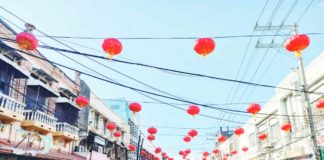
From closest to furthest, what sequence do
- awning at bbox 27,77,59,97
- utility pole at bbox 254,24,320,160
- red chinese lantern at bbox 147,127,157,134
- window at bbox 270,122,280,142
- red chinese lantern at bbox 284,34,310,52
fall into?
red chinese lantern at bbox 284,34,310,52 → utility pole at bbox 254,24,320,160 → awning at bbox 27,77,59,97 → red chinese lantern at bbox 147,127,157,134 → window at bbox 270,122,280,142

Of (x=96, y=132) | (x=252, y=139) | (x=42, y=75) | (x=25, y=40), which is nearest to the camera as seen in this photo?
(x=25, y=40)

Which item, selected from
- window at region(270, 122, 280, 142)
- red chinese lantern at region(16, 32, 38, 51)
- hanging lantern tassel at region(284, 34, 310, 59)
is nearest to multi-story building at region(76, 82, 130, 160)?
window at region(270, 122, 280, 142)

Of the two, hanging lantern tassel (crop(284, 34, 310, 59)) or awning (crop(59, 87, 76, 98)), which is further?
awning (crop(59, 87, 76, 98))

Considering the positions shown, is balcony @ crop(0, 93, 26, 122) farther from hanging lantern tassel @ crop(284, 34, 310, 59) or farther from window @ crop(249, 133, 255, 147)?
window @ crop(249, 133, 255, 147)

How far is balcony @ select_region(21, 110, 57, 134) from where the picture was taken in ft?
46.2

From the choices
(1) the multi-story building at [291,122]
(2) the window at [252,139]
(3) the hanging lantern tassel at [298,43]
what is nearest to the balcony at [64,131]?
(1) the multi-story building at [291,122]

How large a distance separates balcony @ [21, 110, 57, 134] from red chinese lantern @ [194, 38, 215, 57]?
1070 centimetres

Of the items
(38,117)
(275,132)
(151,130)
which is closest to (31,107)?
(38,117)

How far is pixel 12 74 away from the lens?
13.2 m

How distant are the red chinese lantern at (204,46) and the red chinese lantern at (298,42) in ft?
5.91

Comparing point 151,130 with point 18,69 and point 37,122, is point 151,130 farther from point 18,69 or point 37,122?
point 18,69

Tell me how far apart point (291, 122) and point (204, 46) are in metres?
13.0

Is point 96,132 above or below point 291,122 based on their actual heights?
below

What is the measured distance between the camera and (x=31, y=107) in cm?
1534
